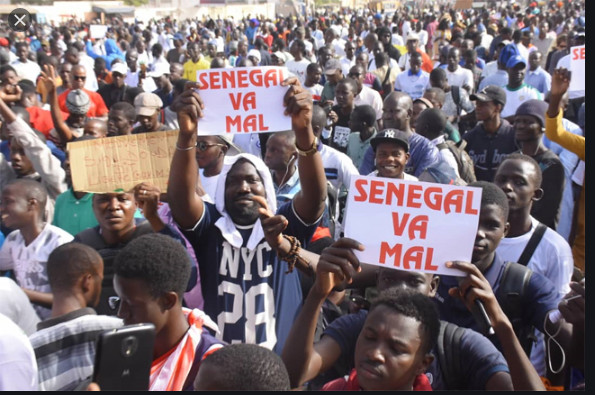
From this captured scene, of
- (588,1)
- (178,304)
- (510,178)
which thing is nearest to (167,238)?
(178,304)

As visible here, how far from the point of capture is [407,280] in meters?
2.88

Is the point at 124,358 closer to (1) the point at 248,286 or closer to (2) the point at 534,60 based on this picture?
(1) the point at 248,286

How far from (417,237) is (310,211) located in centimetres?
74

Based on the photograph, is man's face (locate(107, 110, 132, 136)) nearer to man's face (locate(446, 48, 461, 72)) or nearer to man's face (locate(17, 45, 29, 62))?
man's face (locate(446, 48, 461, 72))

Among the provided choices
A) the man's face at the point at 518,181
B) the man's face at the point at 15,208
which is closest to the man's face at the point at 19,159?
the man's face at the point at 15,208

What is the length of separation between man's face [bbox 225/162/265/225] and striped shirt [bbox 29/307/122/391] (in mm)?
820

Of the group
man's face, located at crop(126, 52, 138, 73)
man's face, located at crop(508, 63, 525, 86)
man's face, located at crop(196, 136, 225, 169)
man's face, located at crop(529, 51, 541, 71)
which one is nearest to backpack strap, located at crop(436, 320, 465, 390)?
man's face, located at crop(196, 136, 225, 169)

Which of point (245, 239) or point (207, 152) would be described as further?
point (207, 152)

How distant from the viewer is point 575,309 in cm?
253

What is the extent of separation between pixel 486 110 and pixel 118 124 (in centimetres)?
→ 308

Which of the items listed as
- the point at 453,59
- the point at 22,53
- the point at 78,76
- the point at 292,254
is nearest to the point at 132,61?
the point at 22,53

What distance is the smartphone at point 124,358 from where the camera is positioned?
1564 millimetres

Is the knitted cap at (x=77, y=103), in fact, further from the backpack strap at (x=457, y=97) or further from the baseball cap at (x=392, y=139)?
the backpack strap at (x=457, y=97)

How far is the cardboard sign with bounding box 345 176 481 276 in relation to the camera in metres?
2.56
